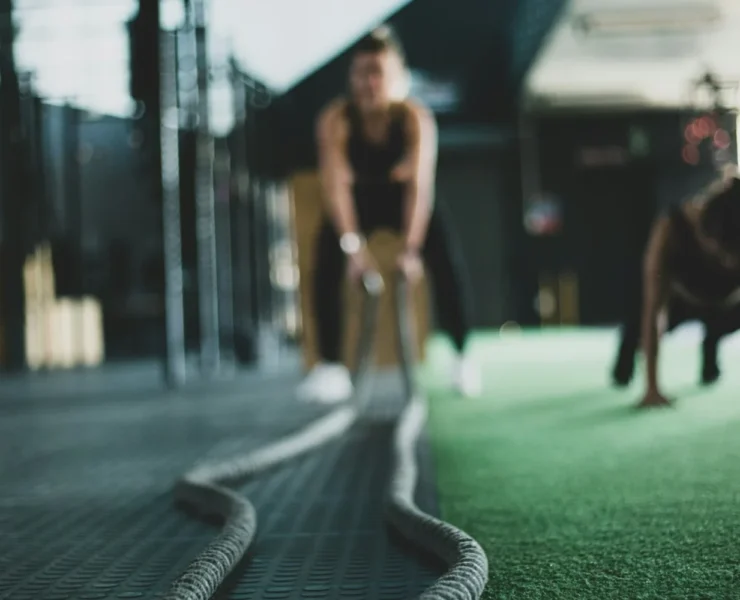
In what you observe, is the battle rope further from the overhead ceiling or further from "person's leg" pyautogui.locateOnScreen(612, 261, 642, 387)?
the overhead ceiling

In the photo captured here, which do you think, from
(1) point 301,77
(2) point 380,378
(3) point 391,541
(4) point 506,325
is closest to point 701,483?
(3) point 391,541

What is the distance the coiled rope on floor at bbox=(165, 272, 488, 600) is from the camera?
86 cm

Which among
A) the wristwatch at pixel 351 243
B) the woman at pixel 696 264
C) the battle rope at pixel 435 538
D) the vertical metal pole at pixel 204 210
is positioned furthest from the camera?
the vertical metal pole at pixel 204 210

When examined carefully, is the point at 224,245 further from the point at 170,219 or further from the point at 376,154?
the point at 376,154

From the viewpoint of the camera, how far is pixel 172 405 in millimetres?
3227

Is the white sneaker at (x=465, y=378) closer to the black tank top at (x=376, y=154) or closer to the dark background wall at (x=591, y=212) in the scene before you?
the black tank top at (x=376, y=154)

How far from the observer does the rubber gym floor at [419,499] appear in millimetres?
979

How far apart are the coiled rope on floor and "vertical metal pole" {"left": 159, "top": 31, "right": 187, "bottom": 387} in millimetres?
1686

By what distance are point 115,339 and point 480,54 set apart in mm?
4923

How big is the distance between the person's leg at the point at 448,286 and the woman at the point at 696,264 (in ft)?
3.41

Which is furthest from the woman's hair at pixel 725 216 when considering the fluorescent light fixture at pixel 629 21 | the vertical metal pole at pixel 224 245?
the fluorescent light fixture at pixel 629 21

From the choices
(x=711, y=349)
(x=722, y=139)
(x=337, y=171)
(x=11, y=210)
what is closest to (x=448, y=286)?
(x=337, y=171)

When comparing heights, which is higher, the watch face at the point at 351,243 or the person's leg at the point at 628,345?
the watch face at the point at 351,243

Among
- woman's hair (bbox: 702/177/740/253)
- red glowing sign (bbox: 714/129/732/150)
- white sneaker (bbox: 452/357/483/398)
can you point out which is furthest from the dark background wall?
red glowing sign (bbox: 714/129/732/150)
